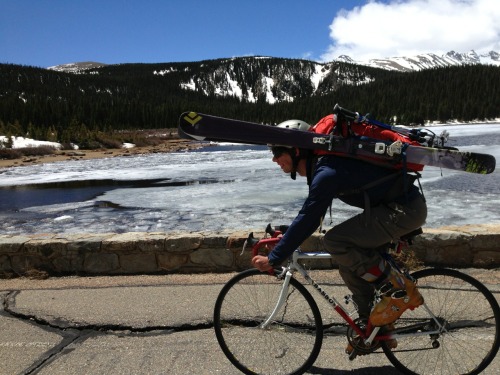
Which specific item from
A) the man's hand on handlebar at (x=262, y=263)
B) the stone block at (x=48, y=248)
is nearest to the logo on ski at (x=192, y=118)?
the man's hand on handlebar at (x=262, y=263)

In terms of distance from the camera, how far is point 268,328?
10.0 feet

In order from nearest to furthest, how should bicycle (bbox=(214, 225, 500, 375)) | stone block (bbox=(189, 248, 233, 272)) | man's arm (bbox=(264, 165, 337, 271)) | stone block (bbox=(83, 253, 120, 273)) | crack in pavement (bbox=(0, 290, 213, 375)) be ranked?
man's arm (bbox=(264, 165, 337, 271))
bicycle (bbox=(214, 225, 500, 375))
crack in pavement (bbox=(0, 290, 213, 375))
stone block (bbox=(189, 248, 233, 272))
stone block (bbox=(83, 253, 120, 273))

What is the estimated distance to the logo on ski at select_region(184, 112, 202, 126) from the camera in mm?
2658

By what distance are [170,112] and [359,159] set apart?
111 metres

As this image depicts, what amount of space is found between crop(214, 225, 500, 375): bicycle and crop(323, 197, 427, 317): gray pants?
0.54 ft

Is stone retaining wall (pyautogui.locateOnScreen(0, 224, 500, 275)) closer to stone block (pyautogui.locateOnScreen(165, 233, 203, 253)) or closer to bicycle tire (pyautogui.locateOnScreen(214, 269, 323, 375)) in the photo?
stone block (pyautogui.locateOnScreen(165, 233, 203, 253))

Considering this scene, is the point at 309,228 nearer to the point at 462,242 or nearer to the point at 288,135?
the point at 288,135

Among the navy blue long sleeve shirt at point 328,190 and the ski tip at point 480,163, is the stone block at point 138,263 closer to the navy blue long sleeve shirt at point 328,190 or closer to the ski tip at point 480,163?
the navy blue long sleeve shirt at point 328,190

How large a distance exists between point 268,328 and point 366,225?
105 cm

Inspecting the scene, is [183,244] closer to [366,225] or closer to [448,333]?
[366,225]

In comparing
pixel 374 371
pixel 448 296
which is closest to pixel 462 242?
pixel 448 296

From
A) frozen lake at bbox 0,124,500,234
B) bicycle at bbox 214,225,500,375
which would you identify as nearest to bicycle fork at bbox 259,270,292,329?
bicycle at bbox 214,225,500,375

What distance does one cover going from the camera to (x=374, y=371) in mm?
2980

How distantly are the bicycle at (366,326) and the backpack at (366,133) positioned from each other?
1.85ft
